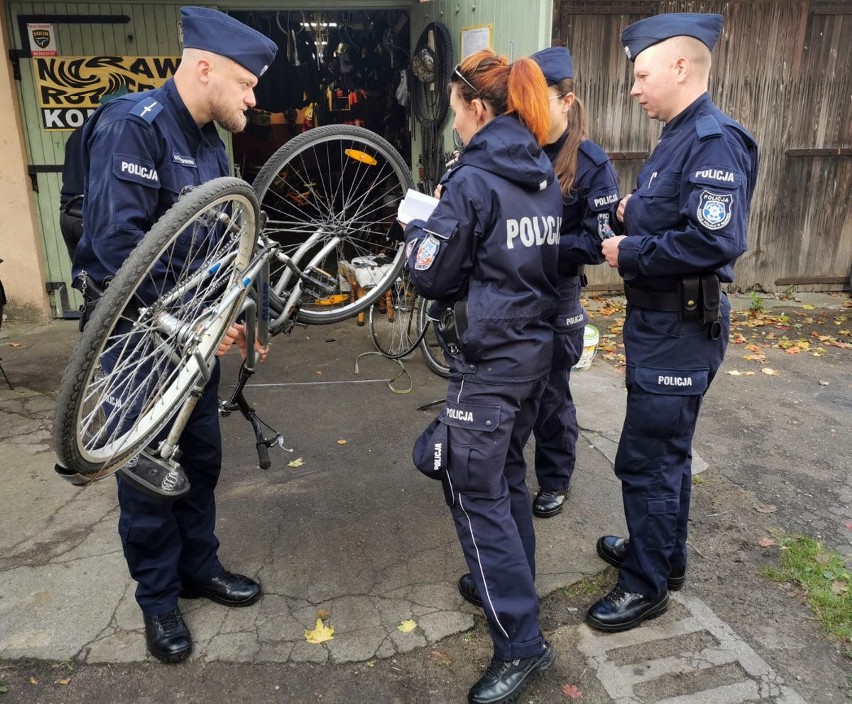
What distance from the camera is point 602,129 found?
20.7ft

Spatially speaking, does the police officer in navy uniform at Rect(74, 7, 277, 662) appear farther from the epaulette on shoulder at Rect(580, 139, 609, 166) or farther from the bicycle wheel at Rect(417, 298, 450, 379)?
the bicycle wheel at Rect(417, 298, 450, 379)

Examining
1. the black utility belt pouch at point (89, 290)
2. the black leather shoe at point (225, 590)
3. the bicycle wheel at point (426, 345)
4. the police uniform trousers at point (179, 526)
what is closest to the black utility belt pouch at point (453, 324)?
the police uniform trousers at point (179, 526)

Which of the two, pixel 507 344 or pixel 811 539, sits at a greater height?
pixel 507 344

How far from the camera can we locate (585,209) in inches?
117

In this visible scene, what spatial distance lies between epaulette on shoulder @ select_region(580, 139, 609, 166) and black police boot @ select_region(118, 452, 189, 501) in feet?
6.66

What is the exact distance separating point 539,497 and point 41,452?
2.71 m

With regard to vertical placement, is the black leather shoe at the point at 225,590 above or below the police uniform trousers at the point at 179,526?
below

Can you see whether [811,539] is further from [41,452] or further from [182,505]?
[41,452]

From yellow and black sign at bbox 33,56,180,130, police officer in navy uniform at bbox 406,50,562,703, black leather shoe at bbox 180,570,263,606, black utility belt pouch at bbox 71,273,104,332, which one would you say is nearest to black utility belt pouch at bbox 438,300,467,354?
police officer in navy uniform at bbox 406,50,562,703

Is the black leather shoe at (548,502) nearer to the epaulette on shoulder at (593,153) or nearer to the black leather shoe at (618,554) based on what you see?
the black leather shoe at (618,554)

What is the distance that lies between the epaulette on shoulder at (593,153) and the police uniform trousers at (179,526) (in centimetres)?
→ 173

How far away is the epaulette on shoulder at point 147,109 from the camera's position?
6.85ft

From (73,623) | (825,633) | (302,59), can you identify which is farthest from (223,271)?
(302,59)

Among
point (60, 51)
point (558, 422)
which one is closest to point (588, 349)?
point (558, 422)
